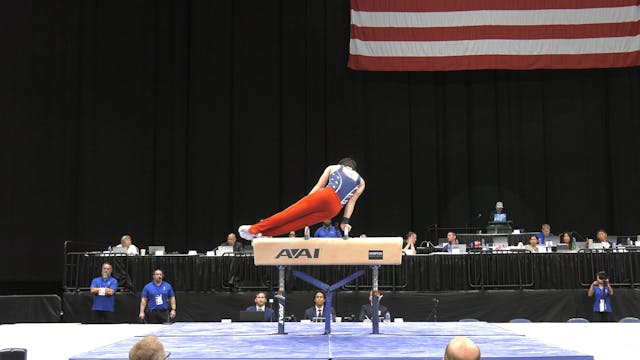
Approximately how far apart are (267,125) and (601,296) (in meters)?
9.65

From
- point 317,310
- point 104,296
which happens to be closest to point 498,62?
point 317,310

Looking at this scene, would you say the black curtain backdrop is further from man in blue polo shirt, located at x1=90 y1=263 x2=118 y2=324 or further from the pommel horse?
the pommel horse

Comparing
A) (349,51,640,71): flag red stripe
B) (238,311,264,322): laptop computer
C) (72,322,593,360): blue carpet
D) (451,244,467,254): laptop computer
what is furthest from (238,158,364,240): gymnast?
(349,51,640,71): flag red stripe

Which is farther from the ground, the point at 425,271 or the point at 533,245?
the point at 533,245

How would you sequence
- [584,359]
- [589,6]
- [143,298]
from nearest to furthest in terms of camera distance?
1. [584,359]
2. [143,298]
3. [589,6]

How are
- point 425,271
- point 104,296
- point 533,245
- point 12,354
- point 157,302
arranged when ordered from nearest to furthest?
point 12,354 < point 157,302 < point 104,296 < point 425,271 < point 533,245

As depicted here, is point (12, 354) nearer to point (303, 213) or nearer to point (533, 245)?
point (303, 213)

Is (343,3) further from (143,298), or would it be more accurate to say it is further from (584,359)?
(584,359)

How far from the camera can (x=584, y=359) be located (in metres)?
5.16

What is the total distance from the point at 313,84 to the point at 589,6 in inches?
285

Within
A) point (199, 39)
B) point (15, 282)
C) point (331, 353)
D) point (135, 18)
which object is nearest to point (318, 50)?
point (199, 39)

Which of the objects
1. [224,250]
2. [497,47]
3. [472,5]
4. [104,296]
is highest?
[472,5]

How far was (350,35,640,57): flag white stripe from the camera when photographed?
671 inches

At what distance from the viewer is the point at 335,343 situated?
6156mm
